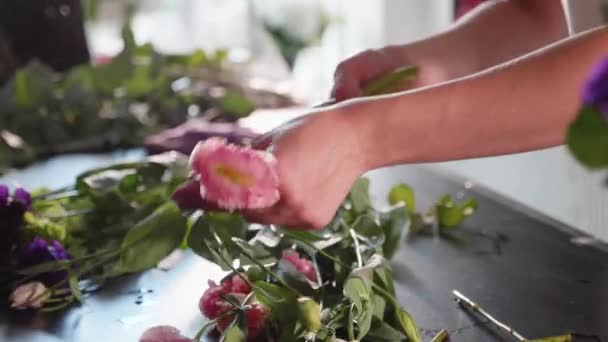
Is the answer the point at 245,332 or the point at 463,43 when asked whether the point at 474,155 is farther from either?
the point at 463,43

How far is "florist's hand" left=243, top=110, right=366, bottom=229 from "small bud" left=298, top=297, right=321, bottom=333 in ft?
0.18

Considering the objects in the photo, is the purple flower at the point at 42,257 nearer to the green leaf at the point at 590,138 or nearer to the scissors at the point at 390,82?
the scissors at the point at 390,82

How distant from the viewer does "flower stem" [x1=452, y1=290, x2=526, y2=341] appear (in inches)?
23.3

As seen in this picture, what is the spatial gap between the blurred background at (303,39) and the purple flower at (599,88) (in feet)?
3.71

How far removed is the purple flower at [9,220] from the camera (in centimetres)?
73

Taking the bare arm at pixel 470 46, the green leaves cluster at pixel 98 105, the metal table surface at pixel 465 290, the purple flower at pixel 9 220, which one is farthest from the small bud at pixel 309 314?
the green leaves cluster at pixel 98 105

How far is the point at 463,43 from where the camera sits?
2.62ft

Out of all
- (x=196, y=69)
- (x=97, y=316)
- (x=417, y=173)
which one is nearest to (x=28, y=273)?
(x=97, y=316)

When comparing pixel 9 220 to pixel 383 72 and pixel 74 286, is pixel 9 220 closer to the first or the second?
pixel 74 286

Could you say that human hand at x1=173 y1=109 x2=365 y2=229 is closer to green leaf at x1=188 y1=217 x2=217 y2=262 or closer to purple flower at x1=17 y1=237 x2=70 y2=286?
green leaf at x1=188 y1=217 x2=217 y2=262

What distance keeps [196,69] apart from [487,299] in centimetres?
102

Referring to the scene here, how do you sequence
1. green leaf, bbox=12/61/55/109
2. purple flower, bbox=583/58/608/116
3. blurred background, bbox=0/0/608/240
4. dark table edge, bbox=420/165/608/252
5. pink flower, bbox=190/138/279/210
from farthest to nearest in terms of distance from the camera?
blurred background, bbox=0/0/608/240
green leaf, bbox=12/61/55/109
dark table edge, bbox=420/165/608/252
pink flower, bbox=190/138/279/210
purple flower, bbox=583/58/608/116

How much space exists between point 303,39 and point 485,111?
6.22ft

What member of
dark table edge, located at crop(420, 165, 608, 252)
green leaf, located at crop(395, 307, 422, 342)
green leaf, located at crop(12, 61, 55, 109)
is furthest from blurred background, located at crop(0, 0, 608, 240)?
green leaf, located at crop(395, 307, 422, 342)
